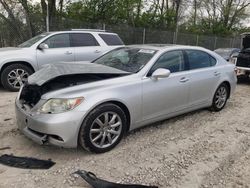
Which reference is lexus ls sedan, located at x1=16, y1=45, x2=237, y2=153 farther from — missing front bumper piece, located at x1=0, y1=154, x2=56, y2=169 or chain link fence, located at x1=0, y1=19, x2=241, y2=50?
chain link fence, located at x1=0, y1=19, x2=241, y2=50

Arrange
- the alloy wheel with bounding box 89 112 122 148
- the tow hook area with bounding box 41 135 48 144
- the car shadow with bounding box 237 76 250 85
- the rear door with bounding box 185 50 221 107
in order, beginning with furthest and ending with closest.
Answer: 1. the car shadow with bounding box 237 76 250 85
2. the rear door with bounding box 185 50 221 107
3. the alloy wheel with bounding box 89 112 122 148
4. the tow hook area with bounding box 41 135 48 144

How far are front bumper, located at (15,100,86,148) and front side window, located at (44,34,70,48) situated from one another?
→ 182 inches

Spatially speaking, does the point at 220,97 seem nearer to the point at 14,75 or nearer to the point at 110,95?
the point at 110,95

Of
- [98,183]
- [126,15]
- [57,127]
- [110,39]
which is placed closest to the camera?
[98,183]

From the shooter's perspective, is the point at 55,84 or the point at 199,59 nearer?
the point at 55,84

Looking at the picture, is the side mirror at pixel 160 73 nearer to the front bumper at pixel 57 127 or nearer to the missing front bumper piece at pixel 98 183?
the front bumper at pixel 57 127

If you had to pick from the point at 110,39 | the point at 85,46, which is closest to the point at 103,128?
the point at 85,46

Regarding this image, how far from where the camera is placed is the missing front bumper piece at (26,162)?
368 cm

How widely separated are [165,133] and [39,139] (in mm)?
2075

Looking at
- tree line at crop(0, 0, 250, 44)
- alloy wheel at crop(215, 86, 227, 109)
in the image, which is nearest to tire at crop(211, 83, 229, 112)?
alloy wheel at crop(215, 86, 227, 109)

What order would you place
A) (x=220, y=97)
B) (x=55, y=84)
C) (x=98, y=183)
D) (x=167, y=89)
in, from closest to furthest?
(x=98, y=183) → (x=55, y=84) → (x=167, y=89) → (x=220, y=97)

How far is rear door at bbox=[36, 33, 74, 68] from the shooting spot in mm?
7836

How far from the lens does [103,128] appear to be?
404 centimetres

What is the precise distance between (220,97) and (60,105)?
3.72 m
